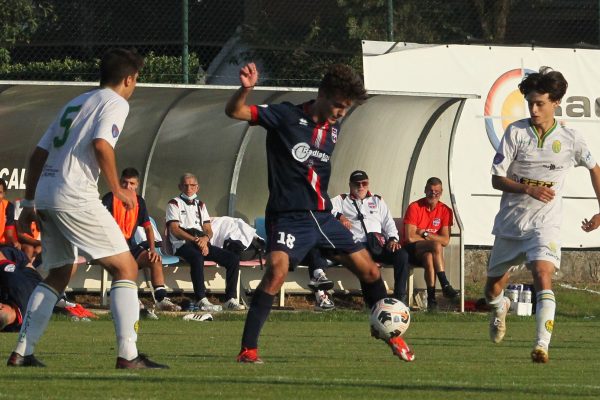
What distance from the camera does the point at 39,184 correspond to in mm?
8391

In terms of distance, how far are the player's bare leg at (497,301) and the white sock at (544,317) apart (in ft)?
2.96

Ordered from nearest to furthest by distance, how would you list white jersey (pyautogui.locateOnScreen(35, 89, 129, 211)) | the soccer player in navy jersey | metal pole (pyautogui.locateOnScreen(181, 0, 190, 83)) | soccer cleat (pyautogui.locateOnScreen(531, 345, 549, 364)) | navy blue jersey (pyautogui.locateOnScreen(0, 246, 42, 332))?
white jersey (pyautogui.locateOnScreen(35, 89, 129, 211)), the soccer player in navy jersey, soccer cleat (pyautogui.locateOnScreen(531, 345, 549, 364)), navy blue jersey (pyautogui.locateOnScreen(0, 246, 42, 332)), metal pole (pyautogui.locateOnScreen(181, 0, 190, 83))

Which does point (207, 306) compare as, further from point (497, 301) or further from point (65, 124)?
point (65, 124)

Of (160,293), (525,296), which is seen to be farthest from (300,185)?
(525,296)

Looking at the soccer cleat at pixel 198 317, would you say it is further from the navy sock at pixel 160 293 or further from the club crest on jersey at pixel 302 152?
the club crest on jersey at pixel 302 152

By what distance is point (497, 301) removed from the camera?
11.2 m

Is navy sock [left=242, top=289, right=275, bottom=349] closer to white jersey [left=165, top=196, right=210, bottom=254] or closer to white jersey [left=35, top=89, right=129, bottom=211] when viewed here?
white jersey [left=35, top=89, right=129, bottom=211]

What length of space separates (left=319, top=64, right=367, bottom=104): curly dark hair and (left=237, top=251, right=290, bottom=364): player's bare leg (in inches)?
44.7

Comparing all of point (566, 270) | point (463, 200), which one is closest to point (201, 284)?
point (463, 200)

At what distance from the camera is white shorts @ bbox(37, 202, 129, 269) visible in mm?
8281

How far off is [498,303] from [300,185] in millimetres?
2636

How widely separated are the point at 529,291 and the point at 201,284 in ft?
14.6

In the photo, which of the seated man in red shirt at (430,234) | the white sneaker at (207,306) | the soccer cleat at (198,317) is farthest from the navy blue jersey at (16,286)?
the seated man in red shirt at (430,234)

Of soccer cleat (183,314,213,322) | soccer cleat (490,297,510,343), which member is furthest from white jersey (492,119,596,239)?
soccer cleat (183,314,213,322)
